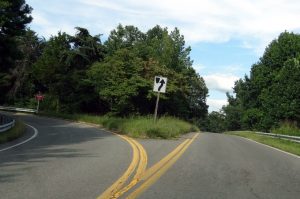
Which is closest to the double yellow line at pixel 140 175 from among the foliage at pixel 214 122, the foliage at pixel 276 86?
the foliage at pixel 276 86

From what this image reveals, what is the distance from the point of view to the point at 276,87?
70188mm

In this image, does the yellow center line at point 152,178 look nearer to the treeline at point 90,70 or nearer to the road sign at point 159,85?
the road sign at point 159,85

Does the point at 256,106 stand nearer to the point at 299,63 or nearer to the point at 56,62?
the point at 299,63

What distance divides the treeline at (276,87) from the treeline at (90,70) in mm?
11041

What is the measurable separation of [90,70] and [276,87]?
87.5ft

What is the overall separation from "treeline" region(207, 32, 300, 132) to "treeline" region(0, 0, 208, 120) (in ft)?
36.2

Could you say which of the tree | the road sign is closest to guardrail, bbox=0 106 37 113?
the tree

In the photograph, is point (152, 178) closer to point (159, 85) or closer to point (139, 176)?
point (139, 176)

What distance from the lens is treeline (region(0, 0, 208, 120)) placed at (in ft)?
160

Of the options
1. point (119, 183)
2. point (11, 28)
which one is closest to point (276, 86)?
point (11, 28)

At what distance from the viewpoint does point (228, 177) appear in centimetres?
1155

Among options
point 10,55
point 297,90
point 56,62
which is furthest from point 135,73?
point 297,90

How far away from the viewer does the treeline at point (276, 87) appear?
220 feet

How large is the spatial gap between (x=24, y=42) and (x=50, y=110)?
14.9 m
